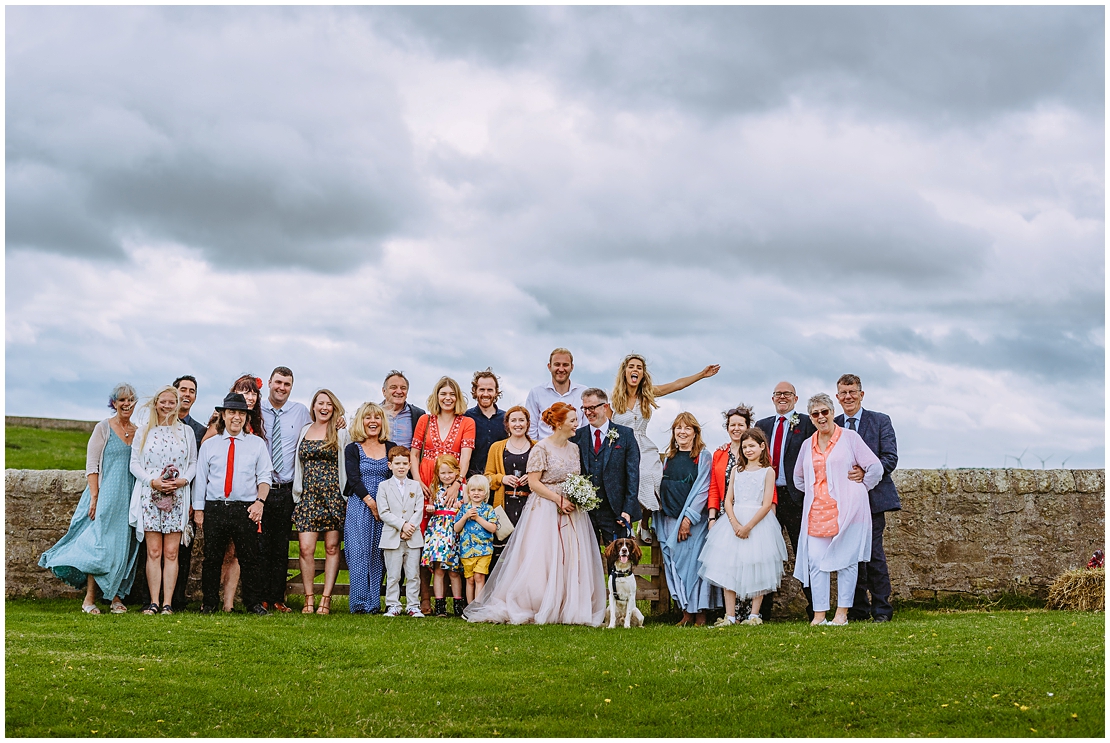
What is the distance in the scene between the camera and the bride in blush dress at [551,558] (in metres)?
9.27

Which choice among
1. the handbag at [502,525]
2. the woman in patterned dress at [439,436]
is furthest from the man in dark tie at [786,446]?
the woman in patterned dress at [439,436]

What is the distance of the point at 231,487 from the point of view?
31.6ft

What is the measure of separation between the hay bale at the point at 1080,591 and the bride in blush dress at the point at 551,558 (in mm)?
5442

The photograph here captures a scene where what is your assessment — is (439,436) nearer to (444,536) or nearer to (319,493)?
(444,536)

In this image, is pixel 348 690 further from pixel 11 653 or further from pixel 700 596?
pixel 700 596

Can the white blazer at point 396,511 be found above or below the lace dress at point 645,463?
below

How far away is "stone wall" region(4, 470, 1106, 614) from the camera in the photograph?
37.3 feet

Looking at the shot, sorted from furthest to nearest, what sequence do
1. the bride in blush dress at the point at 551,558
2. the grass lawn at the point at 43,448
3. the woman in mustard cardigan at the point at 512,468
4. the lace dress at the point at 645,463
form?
the grass lawn at the point at 43,448 < the lace dress at the point at 645,463 < the woman in mustard cardigan at the point at 512,468 < the bride in blush dress at the point at 551,558

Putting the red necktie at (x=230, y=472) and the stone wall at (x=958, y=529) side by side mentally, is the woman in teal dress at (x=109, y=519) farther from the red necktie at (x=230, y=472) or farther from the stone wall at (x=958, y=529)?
the stone wall at (x=958, y=529)

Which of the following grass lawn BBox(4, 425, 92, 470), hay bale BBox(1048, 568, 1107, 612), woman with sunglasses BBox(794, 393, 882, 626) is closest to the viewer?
woman with sunglasses BBox(794, 393, 882, 626)

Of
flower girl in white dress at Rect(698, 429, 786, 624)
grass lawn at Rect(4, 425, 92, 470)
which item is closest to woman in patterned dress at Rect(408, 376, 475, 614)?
flower girl in white dress at Rect(698, 429, 786, 624)

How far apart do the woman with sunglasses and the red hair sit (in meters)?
2.31

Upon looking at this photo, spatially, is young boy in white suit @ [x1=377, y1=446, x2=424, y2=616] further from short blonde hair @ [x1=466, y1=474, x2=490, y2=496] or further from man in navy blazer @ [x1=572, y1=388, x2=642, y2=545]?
man in navy blazer @ [x1=572, y1=388, x2=642, y2=545]

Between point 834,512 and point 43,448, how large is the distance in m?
25.2
